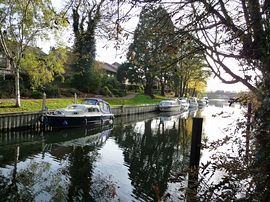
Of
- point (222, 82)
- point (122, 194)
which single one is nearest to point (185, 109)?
point (122, 194)

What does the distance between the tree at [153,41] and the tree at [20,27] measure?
18.4m

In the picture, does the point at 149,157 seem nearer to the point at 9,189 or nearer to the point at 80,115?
the point at 9,189

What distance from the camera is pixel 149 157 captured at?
51.2ft

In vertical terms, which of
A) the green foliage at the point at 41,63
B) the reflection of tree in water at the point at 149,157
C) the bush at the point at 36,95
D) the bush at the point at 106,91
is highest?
the green foliage at the point at 41,63

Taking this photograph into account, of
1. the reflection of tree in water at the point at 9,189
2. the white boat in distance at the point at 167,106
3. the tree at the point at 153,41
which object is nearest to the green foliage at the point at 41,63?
the reflection of tree in water at the point at 9,189

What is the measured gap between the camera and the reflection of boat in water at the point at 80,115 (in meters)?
22.2

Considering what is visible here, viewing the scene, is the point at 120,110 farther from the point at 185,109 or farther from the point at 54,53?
the point at 185,109

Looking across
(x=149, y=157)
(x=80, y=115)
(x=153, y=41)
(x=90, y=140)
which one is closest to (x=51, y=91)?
(x=80, y=115)

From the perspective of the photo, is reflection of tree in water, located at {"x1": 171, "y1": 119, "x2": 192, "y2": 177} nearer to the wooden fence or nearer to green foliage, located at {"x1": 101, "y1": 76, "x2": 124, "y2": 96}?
the wooden fence

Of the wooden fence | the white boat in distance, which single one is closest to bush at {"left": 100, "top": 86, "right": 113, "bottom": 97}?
the white boat in distance

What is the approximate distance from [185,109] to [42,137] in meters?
35.1

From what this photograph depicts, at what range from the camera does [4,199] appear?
9000mm

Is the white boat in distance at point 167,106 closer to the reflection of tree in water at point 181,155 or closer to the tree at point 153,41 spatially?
the reflection of tree in water at point 181,155

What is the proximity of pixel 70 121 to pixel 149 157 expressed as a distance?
369 inches
